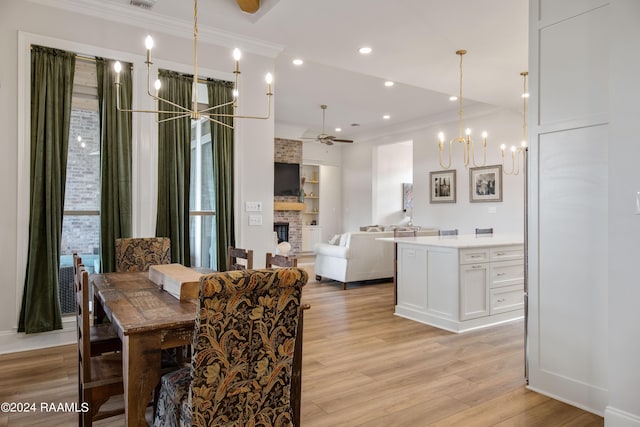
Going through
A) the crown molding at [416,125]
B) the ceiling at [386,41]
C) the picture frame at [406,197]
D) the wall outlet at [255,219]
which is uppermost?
the crown molding at [416,125]

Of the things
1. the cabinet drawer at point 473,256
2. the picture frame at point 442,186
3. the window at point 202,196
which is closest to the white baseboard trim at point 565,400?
the cabinet drawer at point 473,256

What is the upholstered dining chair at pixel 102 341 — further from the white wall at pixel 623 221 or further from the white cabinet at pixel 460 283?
the white cabinet at pixel 460 283

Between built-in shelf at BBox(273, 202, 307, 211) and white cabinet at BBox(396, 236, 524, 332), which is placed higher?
built-in shelf at BBox(273, 202, 307, 211)

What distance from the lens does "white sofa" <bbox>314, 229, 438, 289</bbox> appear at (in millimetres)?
6172

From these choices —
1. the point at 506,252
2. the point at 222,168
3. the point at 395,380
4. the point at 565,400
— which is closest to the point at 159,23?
the point at 222,168

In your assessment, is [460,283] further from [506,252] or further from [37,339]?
[37,339]

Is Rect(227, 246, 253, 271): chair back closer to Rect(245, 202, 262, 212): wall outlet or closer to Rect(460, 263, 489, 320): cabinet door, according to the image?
Rect(245, 202, 262, 212): wall outlet

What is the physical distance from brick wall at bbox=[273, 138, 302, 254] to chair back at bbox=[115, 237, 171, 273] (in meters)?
6.54

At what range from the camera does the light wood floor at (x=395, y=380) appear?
7.62ft

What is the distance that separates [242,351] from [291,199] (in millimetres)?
8801

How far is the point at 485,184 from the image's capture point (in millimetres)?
7781

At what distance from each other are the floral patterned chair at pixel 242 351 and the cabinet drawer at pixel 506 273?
335cm

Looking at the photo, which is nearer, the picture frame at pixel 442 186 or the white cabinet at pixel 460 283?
the white cabinet at pixel 460 283

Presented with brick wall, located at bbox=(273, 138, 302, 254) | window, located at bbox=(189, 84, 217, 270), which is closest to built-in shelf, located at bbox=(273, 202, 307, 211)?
brick wall, located at bbox=(273, 138, 302, 254)
